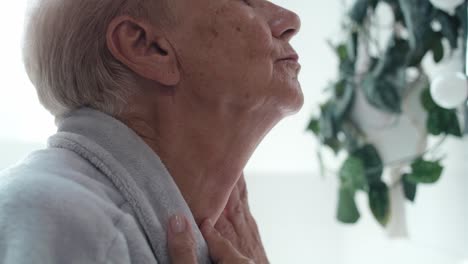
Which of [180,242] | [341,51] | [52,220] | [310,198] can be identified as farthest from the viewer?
[310,198]

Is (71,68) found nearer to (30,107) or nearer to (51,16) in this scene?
(51,16)

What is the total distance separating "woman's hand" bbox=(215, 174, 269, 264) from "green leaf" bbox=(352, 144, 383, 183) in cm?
76

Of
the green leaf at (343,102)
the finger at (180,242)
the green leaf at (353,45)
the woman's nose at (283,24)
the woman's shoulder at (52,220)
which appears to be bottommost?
the green leaf at (343,102)

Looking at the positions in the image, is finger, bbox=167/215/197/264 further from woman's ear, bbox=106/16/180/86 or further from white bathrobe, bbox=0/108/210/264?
woman's ear, bbox=106/16/180/86

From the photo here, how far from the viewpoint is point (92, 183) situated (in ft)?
2.20

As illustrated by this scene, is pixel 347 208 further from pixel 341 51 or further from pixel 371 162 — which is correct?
pixel 341 51

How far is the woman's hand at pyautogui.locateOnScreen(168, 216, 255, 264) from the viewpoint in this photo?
0.69 metres

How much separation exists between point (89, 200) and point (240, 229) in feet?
1.36

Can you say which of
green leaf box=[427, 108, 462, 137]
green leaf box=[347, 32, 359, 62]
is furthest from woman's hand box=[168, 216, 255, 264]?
green leaf box=[347, 32, 359, 62]

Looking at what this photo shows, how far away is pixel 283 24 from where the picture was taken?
88 cm

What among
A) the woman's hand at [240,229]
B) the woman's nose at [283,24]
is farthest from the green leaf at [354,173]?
the woman's nose at [283,24]

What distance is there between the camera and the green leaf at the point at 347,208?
1.75m

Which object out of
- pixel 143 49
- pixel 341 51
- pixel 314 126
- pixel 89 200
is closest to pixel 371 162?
pixel 314 126

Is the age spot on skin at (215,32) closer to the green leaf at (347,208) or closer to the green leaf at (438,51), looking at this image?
the green leaf at (438,51)
